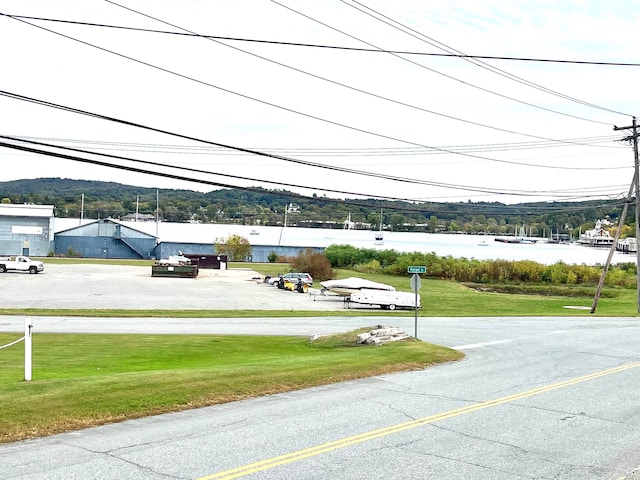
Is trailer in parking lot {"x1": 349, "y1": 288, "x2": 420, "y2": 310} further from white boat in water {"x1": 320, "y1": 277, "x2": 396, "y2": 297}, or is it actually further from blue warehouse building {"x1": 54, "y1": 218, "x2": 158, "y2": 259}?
blue warehouse building {"x1": 54, "y1": 218, "x2": 158, "y2": 259}

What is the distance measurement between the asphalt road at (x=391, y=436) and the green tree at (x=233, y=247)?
88430 mm

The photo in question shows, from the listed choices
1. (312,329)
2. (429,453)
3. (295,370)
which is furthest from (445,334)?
(429,453)

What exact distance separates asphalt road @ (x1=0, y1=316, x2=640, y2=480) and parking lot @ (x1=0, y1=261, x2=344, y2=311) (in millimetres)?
32167

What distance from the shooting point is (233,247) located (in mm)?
106812

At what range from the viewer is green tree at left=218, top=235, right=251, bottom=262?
106 meters

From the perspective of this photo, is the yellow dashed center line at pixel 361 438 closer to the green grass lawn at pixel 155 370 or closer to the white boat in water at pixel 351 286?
the green grass lawn at pixel 155 370

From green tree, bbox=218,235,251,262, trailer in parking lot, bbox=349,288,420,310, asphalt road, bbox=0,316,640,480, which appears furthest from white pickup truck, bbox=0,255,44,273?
asphalt road, bbox=0,316,640,480

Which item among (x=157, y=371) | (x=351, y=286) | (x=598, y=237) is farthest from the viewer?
(x=598, y=237)

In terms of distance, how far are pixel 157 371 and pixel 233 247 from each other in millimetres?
90383

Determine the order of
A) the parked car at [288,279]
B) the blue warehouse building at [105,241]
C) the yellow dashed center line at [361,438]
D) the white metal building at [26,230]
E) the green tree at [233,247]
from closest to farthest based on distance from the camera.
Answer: the yellow dashed center line at [361,438], the parked car at [288,279], the white metal building at [26,230], the blue warehouse building at [105,241], the green tree at [233,247]

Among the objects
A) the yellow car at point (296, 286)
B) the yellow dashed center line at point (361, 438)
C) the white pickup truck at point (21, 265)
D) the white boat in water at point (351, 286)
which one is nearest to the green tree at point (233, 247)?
the white pickup truck at point (21, 265)

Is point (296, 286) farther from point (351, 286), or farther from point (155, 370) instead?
point (155, 370)

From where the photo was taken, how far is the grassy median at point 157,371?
1224cm

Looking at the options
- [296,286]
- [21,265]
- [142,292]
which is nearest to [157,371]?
[142,292]
